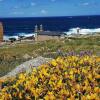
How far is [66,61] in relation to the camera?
27.8ft

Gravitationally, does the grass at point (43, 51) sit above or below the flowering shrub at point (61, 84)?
below

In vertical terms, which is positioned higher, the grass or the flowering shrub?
the flowering shrub

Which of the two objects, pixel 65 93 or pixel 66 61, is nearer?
pixel 65 93

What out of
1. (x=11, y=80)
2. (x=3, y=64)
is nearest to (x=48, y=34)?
(x=3, y=64)

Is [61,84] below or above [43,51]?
above

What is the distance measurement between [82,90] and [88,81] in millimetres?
400

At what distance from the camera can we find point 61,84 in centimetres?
706

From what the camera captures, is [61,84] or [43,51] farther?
[43,51]

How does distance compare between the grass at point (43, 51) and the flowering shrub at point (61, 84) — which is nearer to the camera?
the flowering shrub at point (61, 84)

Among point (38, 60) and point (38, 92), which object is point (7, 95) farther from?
point (38, 60)

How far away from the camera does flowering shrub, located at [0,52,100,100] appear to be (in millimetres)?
6770

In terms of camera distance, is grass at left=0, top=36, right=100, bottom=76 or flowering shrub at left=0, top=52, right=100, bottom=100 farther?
grass at left=0, top=36, right=100, bottom=76

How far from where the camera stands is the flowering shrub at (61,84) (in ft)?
22.2

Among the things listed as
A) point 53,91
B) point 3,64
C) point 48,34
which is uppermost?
point 53,91
